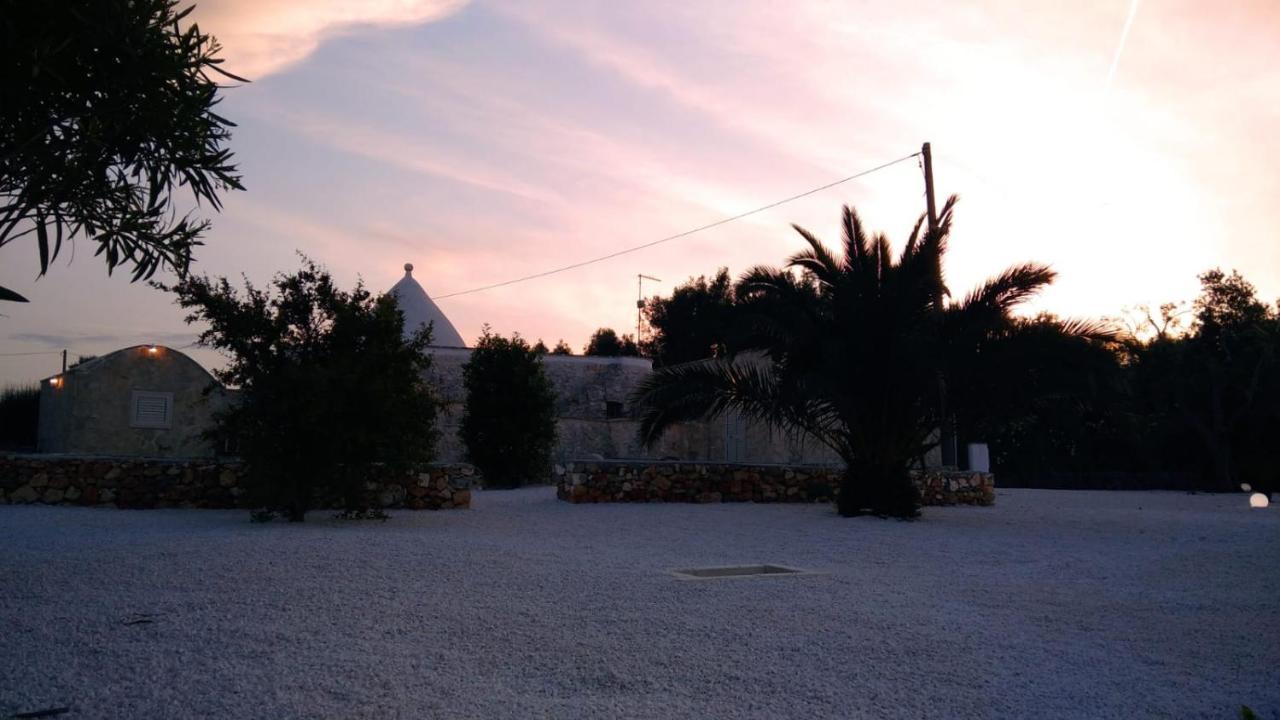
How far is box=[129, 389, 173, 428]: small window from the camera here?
18188mm

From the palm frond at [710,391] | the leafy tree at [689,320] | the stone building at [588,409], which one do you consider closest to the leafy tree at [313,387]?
the palm frond at [710,391]

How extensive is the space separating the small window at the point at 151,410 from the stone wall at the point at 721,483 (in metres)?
8.10

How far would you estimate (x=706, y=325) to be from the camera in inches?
1650

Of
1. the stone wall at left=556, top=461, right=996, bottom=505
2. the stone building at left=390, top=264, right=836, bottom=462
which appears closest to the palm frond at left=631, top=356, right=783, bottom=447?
the stone wall at left=556, top=461, right=996, bottom=505

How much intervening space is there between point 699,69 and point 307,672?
10.1m

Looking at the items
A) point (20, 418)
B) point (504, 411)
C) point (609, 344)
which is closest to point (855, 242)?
point (504, 411)

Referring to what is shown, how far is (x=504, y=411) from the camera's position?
21.0m

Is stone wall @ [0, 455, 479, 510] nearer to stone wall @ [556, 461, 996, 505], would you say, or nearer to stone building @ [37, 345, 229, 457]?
stone wall @ [556, 461, 996, 505]

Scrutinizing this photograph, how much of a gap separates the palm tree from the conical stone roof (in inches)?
496

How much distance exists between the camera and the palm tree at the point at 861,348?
1362 cm

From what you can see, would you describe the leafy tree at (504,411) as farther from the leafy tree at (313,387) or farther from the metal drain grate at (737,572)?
the metal drain grate at (737,572)

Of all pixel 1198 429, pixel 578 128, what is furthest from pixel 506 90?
pixel 1198 429

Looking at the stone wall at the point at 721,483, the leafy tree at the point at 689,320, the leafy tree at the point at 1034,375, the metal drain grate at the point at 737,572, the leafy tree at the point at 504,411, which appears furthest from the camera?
the leafy tree at the point at 689,320

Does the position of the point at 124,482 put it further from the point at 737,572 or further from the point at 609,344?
the point at 609,344
